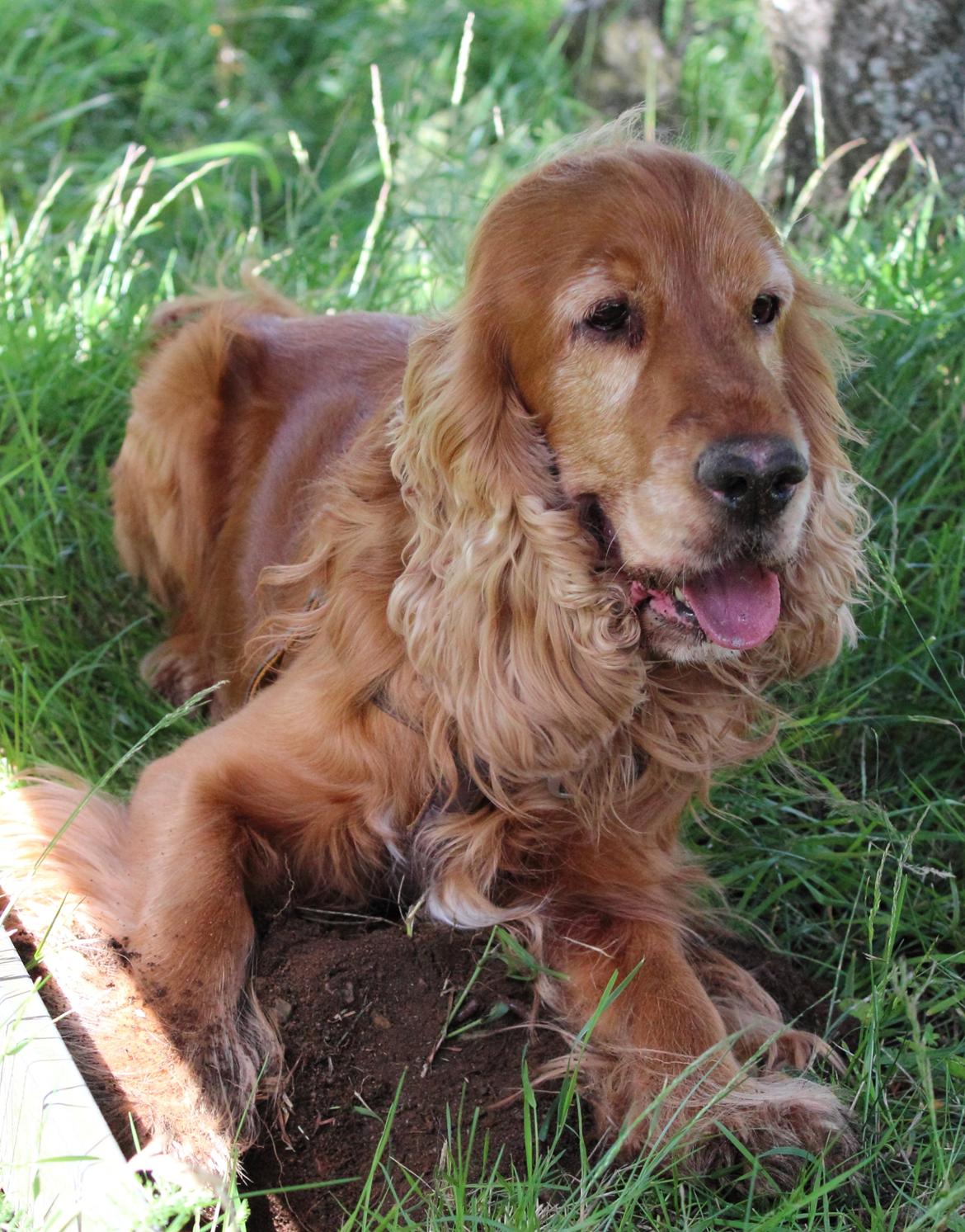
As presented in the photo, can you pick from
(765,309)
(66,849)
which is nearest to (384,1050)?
(66,849)

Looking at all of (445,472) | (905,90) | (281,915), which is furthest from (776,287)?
(905,90)

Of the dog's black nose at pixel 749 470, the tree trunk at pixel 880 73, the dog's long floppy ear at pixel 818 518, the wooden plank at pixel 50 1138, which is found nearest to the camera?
the wooden plank at pixel 50 1138

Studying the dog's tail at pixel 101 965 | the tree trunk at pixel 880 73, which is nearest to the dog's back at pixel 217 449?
the dog's tail at pixel 101 965

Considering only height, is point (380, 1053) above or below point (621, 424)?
below

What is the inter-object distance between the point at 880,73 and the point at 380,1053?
10.3ft

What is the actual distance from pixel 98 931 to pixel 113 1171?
2.19 feet

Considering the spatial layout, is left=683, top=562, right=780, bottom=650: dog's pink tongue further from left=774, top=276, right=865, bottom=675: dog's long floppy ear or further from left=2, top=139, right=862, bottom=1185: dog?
left=774, top=276, right=865, bottom=675: dog's long floppy ear

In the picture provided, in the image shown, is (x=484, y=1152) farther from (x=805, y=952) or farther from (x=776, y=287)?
(x=776, y=287)

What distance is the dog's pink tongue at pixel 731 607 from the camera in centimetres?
212

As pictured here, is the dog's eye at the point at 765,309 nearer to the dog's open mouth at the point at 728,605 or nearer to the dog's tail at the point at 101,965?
the dog's open mouth at the point at 728,605

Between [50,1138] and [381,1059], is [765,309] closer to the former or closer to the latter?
[381,1059]

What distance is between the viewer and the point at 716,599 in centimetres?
213

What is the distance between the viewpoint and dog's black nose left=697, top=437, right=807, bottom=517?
194 cm

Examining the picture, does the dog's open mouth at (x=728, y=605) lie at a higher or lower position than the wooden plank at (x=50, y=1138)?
higher
